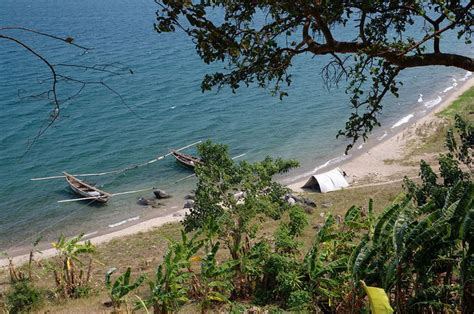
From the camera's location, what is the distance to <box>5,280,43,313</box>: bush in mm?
13672

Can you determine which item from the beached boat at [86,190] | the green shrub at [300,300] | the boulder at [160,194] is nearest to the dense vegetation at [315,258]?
the green shrub at [300,300]

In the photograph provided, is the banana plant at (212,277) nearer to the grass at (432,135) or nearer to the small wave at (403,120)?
the grass at (432,135)

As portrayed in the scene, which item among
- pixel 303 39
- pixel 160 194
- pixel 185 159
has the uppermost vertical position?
pixel 303 39

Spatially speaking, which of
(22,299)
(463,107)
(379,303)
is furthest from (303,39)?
(463,107)

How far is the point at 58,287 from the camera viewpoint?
49.6 feet

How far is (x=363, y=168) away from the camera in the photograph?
31234 mm

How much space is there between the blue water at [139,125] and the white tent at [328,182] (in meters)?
3.26

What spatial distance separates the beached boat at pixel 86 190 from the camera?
27875mm

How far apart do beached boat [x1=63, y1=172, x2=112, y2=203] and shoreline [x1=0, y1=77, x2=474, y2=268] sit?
301cm

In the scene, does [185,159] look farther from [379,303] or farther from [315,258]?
[379,303]

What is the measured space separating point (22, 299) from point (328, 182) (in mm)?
17641

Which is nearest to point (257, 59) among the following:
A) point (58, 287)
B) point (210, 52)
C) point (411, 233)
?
point (210, 52)

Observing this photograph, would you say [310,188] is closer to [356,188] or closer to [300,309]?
[356,188]

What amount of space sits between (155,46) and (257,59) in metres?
54.1
